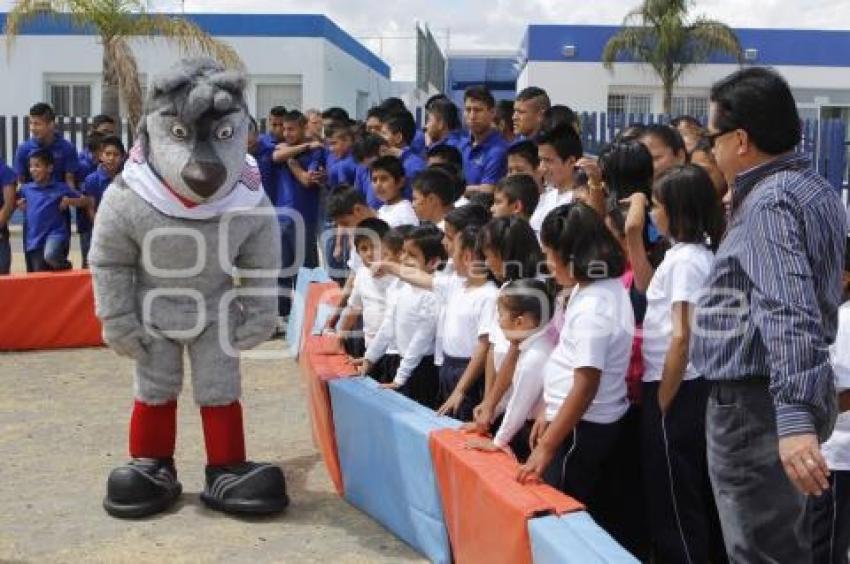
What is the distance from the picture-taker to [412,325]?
468 centimetres

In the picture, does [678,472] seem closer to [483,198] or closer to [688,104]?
[483,198]

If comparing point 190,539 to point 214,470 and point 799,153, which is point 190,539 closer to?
point 214,470

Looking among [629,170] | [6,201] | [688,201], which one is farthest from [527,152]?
[6,201]

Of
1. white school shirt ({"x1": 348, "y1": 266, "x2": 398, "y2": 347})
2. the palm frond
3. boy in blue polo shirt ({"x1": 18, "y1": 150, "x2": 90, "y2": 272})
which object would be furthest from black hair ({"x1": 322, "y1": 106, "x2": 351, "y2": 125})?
the palm frond

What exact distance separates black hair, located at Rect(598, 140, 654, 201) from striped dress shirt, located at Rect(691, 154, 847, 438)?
1.44 meters

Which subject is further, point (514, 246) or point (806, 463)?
point (514, 246)

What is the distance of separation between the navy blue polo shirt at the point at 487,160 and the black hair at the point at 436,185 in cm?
128

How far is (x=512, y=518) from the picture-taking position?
2.91 m

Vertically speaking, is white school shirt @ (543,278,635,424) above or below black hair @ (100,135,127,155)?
below

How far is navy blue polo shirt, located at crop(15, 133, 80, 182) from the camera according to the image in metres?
9.63

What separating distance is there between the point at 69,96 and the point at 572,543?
22.7 meters

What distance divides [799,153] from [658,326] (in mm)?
1071

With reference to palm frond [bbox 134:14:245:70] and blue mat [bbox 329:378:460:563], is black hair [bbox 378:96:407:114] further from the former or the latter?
palm frond [bbox 134:14:245:70]

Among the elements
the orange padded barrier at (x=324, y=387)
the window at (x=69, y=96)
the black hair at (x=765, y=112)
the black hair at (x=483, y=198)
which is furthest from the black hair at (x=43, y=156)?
the window at (x=69, y=96)
